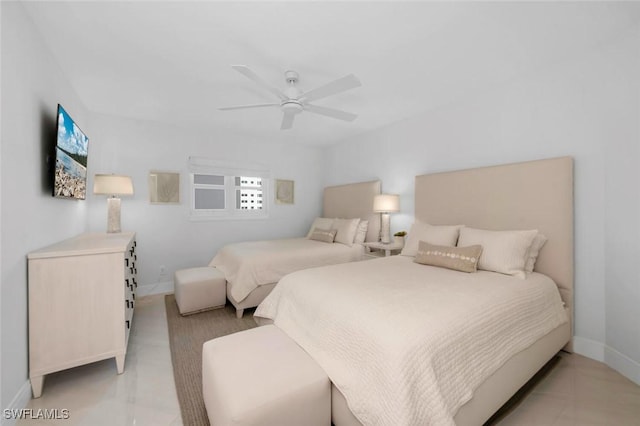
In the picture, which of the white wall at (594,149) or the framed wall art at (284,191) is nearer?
the white wall at (594,149)

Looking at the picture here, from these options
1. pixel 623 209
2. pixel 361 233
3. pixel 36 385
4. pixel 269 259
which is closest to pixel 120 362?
pixel 36 385

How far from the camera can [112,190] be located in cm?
286

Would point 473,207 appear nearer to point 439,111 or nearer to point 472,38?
point 439,111

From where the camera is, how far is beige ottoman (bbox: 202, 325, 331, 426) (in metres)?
1.10

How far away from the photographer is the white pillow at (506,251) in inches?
81.3

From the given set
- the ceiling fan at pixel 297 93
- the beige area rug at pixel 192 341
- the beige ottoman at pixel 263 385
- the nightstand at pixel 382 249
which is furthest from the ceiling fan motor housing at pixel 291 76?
the beige area rug at pixel 192 341

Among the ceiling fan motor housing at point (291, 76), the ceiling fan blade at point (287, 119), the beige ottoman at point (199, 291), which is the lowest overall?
the beige ottoman at point (199, 291)

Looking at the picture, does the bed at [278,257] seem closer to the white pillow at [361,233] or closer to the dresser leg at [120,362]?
the white pillow at [361,233]

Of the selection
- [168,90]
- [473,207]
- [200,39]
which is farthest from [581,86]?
[168,90]

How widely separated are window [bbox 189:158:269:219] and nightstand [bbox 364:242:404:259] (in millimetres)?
1991

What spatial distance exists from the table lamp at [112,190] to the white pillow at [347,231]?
272cm

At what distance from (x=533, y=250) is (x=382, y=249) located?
5.29 feet

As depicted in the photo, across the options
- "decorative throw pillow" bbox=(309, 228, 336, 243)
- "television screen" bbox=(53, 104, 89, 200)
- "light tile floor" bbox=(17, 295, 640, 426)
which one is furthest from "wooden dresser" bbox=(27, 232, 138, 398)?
"decorative throw pillow" bbox=(309, 228, 336, 243)

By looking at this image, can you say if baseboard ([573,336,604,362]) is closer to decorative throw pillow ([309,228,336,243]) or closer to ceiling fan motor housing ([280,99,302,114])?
decorative throw pillow ([309,228,336,243])
